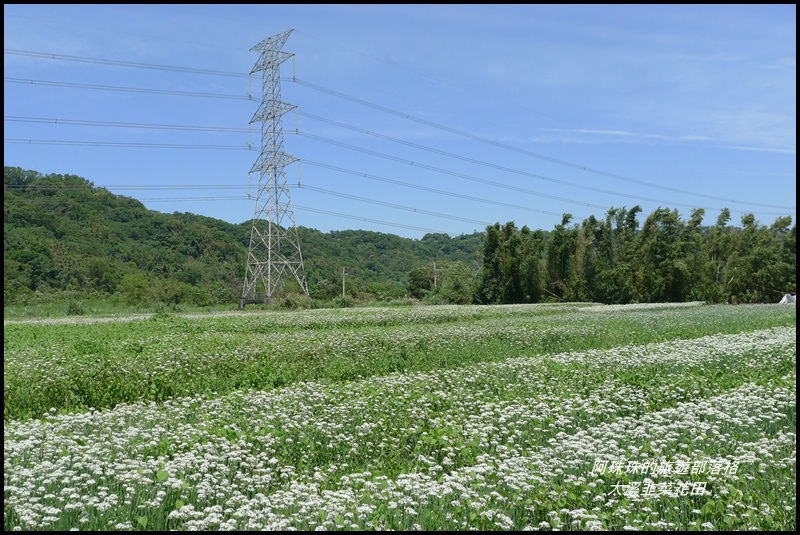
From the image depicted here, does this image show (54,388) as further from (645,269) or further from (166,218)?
(166,218)

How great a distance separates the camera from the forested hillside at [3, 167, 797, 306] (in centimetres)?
5694

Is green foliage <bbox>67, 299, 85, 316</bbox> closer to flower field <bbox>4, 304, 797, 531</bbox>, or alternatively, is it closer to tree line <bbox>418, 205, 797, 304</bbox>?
flower field <bbox>4, 304, 797, 531</bbox>

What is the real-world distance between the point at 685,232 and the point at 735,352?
48.7 m

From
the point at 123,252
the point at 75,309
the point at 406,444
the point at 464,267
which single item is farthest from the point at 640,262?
the point at 406,444

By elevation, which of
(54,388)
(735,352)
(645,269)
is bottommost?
(54,388)

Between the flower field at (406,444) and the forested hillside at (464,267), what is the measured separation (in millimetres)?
42851

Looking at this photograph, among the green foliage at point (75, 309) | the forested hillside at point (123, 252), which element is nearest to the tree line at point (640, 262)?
the forested hillside at point (123, 252)

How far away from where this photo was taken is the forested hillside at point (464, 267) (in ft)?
187

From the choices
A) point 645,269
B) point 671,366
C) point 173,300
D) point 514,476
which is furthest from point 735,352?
point 173,300

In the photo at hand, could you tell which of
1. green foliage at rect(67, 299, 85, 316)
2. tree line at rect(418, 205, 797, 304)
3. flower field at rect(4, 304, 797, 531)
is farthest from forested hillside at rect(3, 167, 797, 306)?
flower field at rect(4, 304, 797, 531)

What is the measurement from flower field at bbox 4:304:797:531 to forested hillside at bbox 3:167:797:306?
141 feet

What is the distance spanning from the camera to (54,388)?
37.7 feet

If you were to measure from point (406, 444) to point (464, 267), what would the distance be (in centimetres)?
6865

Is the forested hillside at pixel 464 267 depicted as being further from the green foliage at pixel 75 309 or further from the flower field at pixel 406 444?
the flower field at pixel 406 444
